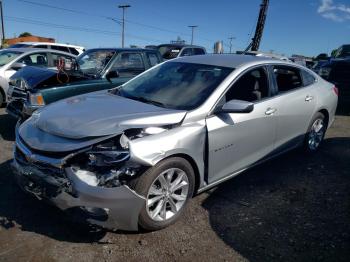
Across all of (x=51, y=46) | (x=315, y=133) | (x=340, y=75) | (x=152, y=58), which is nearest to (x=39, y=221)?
(x=315, y=133)

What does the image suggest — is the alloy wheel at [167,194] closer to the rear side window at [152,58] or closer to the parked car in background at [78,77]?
A: the parked car in background at [78,77]

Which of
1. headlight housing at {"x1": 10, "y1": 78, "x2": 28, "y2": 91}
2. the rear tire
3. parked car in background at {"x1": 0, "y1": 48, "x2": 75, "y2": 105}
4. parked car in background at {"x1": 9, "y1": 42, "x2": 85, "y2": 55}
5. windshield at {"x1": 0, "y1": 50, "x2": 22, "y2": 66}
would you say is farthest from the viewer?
parked car in background at {"x1": 9, "y1": 42, "x2": 85, "y2": 55}

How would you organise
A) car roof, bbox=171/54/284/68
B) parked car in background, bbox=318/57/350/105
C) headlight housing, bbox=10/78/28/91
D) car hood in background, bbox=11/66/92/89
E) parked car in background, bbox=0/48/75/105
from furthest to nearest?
parked car in background, bbox=318/57/350/105, parked car in background, bbox=0/48/75/105, headlight housing, bbox=10/78/28/91, car hood in background, bbox=11/66/92/89, car roof, bbox=171/54/284/68

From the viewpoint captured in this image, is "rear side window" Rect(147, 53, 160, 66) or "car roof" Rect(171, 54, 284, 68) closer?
"car roof" Rect(171, 54, 284, 68)

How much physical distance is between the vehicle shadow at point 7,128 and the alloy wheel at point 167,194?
356 centimetres

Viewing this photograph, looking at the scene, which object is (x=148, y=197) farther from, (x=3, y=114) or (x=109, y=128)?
(x=3, y=114)

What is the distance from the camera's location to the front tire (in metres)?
2.93

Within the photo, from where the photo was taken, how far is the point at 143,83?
4332 mm

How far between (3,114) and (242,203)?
586 centimetres

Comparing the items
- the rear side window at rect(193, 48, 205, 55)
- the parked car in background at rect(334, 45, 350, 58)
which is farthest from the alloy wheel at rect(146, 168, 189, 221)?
the parked car in background at rect(334, 45, 350, 58)

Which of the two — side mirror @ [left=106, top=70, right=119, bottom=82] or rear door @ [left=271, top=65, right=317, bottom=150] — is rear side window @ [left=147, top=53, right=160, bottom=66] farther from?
rear door @ [left=271, top=65, right=317, bottom=150]

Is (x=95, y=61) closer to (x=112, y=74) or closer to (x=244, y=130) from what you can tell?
(x=112, y=74)

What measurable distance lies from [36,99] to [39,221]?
2.68 metres

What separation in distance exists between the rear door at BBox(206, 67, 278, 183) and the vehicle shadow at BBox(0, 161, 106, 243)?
4.51 ft
